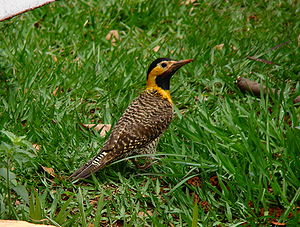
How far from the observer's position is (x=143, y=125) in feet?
15.3

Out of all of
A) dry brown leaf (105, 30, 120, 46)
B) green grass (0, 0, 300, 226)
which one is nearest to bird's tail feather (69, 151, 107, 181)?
green grass (0, 0, 300, 226)

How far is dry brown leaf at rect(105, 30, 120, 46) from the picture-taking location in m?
6.87

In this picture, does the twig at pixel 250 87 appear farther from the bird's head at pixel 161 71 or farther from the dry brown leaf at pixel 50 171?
the dry brown leaf at pixel 50 171

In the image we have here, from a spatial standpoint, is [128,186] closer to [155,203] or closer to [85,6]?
[155,203]

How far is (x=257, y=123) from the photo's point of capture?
4.51 meters

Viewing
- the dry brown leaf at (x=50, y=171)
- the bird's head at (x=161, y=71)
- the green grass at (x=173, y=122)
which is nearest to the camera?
the green grass at (x=173, y=122)

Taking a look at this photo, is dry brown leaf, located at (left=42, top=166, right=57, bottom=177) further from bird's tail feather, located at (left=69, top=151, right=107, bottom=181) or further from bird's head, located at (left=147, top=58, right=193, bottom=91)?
bird's head, located at (left=147, top=58, right=193, bottom=91)

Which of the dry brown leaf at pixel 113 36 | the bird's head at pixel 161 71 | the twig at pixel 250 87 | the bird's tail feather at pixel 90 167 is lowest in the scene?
the twig at pixel 250 87

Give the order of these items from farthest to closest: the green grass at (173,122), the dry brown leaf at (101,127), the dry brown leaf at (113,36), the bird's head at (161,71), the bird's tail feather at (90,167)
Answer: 1. the dry brown leaf at (113,36)
2. the bird's head at (161,71)
3. the dry brown leaf at (101,127)
4. the bird's tail feather at (90,167)
5. the green grass at (173,122)

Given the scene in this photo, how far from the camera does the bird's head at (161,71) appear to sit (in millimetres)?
5230

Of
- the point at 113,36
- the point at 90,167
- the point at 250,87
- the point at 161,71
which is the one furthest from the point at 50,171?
the point at 113,36

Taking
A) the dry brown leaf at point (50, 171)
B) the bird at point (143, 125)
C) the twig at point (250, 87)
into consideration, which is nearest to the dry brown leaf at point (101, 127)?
the bird at point (143, 125)

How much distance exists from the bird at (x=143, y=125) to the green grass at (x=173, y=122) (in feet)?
0.51

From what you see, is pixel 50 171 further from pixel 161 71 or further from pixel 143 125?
pixel 161 71
